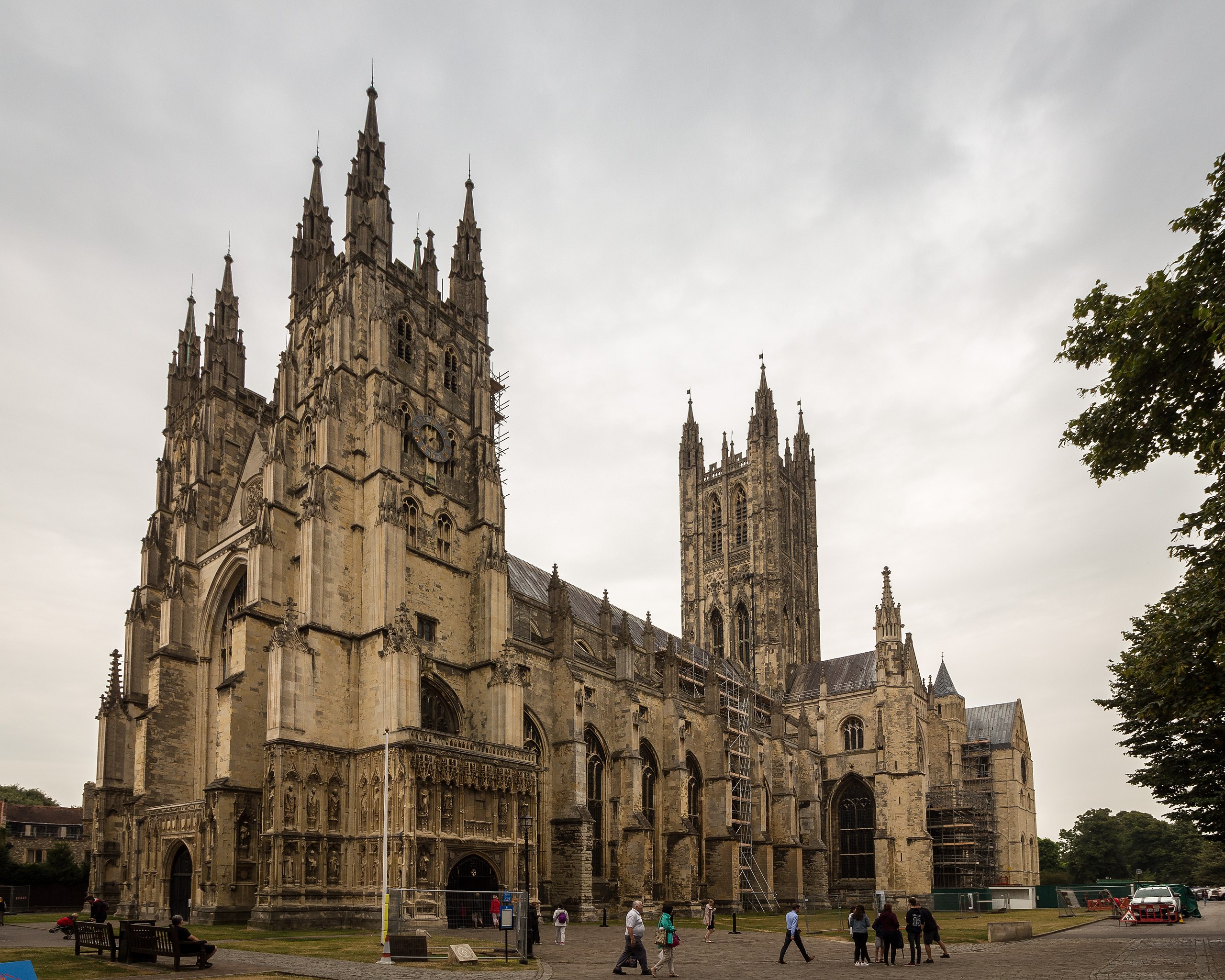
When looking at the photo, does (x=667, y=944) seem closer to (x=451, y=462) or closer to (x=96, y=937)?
(x=96, y=937)

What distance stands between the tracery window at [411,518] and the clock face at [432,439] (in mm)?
2707

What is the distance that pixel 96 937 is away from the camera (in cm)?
2055

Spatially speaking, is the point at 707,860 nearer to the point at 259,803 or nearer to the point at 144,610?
the point at 259,803

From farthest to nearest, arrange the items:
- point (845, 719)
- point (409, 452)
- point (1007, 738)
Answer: point (1007, 738) < point (845, 719) < point (409, 452)

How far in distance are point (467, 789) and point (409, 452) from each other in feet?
48.1

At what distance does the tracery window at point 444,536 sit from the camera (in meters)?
42.9

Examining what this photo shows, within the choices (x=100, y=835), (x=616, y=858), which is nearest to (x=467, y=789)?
(x=616, y=858)

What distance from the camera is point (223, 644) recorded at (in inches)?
1743

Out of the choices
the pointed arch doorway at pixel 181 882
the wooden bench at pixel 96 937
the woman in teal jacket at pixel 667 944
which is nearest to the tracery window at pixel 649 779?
the pointed arch doorway at pixel 181 882

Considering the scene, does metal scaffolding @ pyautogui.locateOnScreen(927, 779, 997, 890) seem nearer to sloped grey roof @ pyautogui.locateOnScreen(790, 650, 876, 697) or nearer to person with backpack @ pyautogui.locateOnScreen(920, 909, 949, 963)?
sloped grey roof @ pyautogui.locateOnScreen(790, 650, 876, 697)

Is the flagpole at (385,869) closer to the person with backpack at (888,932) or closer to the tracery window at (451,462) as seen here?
the person with backpack at (888,932)

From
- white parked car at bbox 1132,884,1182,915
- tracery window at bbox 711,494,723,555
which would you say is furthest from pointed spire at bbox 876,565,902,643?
white parked car at bbox 1132,884,1182,915

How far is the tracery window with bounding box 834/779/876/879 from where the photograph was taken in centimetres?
6681

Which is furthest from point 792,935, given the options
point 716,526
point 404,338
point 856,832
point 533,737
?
point 716,526
